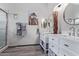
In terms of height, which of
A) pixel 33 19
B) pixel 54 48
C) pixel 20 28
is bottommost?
pixel 54 48

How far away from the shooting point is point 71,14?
1904mm

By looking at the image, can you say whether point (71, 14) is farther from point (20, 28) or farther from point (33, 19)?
point (20, 28)

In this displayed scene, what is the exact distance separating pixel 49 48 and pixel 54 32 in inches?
14.4

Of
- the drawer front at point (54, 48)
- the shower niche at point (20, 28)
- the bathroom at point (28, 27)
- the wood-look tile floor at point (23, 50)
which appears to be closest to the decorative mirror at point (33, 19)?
the bathroom at point (28, 27)

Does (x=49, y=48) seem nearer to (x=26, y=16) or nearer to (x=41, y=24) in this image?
(x=41, y=24)

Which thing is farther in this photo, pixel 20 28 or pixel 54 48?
pixel 54 48

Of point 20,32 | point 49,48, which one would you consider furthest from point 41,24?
point 49,48

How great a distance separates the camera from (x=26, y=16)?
75.4 inches

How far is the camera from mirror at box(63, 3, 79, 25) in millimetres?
1762

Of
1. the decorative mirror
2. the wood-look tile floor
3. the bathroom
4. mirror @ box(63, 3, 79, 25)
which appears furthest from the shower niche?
mirror @ box(63, 3, 79, 25)

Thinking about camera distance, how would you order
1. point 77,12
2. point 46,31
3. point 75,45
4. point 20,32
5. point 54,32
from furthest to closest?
point 54,32
point 46,31
point 20,32
point 77,12
point 75,45

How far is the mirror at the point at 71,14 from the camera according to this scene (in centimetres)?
176

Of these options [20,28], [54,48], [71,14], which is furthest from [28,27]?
[71,14]

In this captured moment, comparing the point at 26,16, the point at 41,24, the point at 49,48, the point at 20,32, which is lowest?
the point at 49,48
